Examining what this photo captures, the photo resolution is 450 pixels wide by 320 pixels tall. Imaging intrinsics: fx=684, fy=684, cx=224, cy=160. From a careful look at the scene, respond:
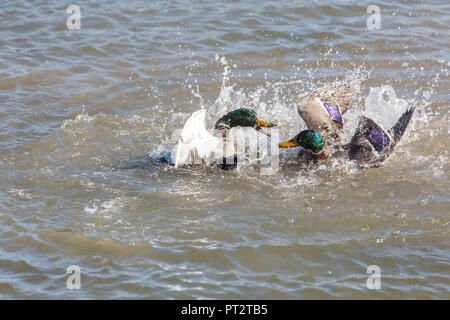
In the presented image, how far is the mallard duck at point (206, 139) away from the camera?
21.2 feet

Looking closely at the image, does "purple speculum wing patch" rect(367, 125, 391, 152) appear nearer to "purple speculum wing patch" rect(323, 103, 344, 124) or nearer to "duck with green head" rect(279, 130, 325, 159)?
"duck with green head" rect(279, 130, 325, 159)

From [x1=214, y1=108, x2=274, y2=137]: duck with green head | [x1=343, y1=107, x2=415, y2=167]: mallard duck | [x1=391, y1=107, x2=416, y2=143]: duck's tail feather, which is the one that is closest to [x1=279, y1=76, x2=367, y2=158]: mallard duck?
[x1=343, y1=107, x2=415, y2=167]: mallard duck

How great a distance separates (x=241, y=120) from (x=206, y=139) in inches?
26.3

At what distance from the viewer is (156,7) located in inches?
463

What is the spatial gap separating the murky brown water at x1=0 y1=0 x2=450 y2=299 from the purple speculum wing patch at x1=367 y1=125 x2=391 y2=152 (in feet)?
1.14

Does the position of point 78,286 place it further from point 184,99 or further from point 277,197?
point 184,99

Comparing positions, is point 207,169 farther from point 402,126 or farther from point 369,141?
point 402,126

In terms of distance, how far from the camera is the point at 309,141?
275 inches

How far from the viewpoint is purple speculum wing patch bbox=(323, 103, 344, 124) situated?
7.65 m

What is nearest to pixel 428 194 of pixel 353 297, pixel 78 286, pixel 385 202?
pixel 385 202

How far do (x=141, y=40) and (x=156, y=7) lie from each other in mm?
1358

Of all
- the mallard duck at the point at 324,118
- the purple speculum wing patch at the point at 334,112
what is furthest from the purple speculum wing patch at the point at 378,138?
the purple speculum wing patch at the point at 334,112

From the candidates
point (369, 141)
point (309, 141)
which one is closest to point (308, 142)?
point (309, 141)

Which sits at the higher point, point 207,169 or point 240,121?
point 240,121
